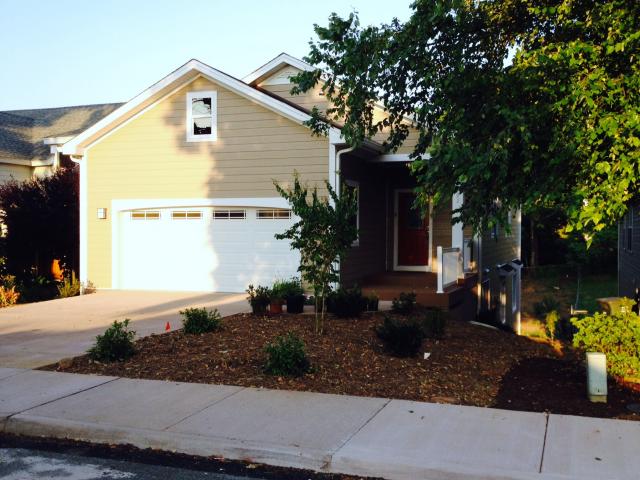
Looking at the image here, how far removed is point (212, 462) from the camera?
5.71 meters

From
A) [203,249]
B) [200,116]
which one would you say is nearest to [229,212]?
[203,249]

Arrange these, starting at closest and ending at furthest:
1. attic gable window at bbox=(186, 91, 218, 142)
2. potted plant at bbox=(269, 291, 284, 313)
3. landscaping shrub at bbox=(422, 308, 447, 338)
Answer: landscaping shrub at bbox=(422, 308, 447, 338), potted plant at bbox=(269, 291, 284, 313), attic gable window at bbox=(186, 91, 218, 142)

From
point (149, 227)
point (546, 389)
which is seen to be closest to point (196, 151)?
point (149, 227)

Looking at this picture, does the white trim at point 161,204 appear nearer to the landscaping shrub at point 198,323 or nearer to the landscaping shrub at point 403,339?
the landscaping shrub at point 198,323

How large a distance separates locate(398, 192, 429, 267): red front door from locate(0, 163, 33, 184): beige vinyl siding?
524 inches

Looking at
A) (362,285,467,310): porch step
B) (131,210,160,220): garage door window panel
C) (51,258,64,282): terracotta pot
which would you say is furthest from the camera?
(51,258,64,282): terracotta pot

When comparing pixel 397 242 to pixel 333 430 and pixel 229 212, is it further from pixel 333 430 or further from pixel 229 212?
pixel 333 430

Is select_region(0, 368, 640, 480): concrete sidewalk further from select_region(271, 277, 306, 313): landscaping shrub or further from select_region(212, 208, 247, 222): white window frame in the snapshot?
select_region(212, 208, 247, 222): white window frame

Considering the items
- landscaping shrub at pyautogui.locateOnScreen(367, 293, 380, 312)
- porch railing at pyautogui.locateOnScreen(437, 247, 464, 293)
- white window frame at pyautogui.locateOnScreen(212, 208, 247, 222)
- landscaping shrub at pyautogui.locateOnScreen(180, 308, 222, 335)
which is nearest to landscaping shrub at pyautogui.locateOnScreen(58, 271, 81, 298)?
white window frame at pyautogui.locateOnScreen(212, 208, 247, 222)

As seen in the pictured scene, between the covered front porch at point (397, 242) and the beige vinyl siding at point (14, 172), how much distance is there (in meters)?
12.8

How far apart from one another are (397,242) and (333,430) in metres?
13.3

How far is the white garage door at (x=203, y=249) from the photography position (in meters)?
16.6

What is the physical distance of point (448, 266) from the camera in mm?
14781

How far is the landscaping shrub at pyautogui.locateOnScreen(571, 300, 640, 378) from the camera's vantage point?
25.7 ft
